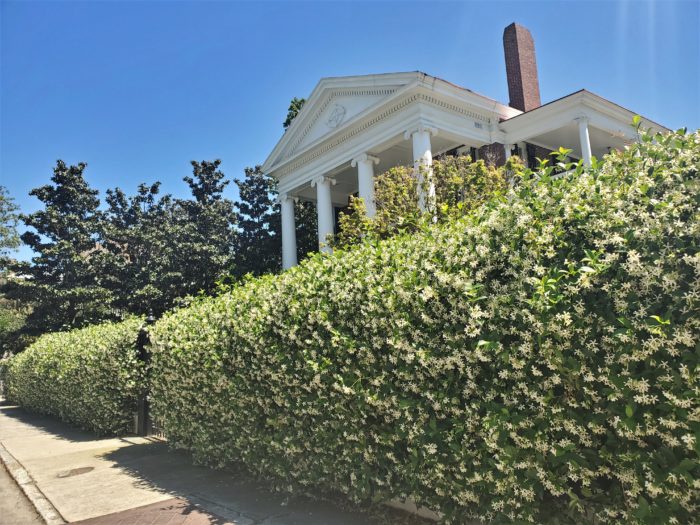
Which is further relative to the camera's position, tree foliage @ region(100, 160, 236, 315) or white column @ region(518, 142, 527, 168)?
tree foliage @ region(100, 160, 236, 315)

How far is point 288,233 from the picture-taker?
20.2 metres

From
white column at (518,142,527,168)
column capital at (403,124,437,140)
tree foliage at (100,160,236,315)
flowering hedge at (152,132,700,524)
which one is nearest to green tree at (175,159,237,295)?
tree foliage at (100,160,236,315)

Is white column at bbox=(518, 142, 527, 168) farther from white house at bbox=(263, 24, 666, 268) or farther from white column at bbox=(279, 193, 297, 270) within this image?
white column at bbox=(279, 193, 297, 270)

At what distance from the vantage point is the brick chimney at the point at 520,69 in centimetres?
2031

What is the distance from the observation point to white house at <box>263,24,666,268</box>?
14.9 metres

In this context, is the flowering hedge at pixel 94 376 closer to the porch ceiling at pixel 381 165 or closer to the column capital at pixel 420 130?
the column capital at pixel 420 130

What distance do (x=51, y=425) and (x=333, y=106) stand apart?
46.6 feet

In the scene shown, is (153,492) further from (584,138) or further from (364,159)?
(584,138)

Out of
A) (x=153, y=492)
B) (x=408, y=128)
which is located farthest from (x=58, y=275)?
(x=153, y=492)

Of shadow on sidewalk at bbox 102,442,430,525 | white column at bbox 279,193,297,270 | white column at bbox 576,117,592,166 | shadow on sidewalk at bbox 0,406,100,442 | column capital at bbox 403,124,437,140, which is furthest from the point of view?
white column at bbox 279,193,297,270

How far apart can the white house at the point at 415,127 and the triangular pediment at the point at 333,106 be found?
0.03 meters

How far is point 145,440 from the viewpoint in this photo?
9.80 metres

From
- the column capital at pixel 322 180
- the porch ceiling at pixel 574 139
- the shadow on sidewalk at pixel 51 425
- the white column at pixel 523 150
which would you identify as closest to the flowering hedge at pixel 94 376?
the shadow on sidewalk at pixel 51 425

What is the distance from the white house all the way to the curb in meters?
10.7
